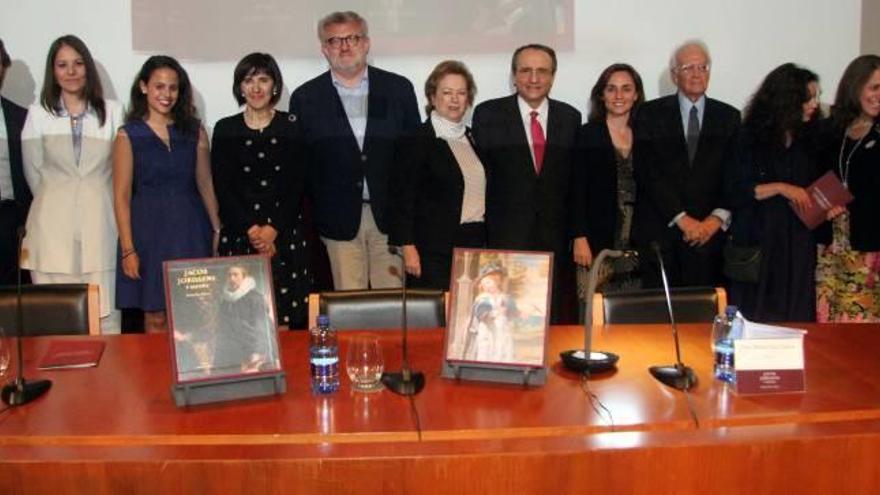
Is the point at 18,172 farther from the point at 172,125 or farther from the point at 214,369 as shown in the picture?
the point at 214,369

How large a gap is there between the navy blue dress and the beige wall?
3089mm

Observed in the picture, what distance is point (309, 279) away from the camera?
3.50 metres

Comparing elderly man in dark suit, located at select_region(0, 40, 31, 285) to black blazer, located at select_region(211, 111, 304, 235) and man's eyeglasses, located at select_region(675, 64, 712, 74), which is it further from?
man's eyeglasses, located at select_region(675, 64, 712, 74)

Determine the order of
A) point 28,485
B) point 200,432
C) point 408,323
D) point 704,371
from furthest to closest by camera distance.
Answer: point 408,323
point 704,371
point 200,432
point 28,485

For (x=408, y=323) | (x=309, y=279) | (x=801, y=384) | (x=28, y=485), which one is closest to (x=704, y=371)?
(x=801, y=384)

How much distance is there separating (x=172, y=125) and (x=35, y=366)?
163 centimetres

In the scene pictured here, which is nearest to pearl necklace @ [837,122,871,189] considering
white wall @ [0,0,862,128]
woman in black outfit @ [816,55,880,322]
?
woman in black outfit @ [816,55,880,322]

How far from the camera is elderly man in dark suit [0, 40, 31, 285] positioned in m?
3.46

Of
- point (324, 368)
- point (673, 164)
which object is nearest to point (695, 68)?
point (673, 164)

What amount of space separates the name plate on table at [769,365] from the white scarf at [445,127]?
182 centimetres

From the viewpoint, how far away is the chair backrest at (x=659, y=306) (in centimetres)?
242

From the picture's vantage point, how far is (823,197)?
3.29m

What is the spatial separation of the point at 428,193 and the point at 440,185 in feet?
0.21

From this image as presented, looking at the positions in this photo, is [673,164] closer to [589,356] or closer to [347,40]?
[347,40]
